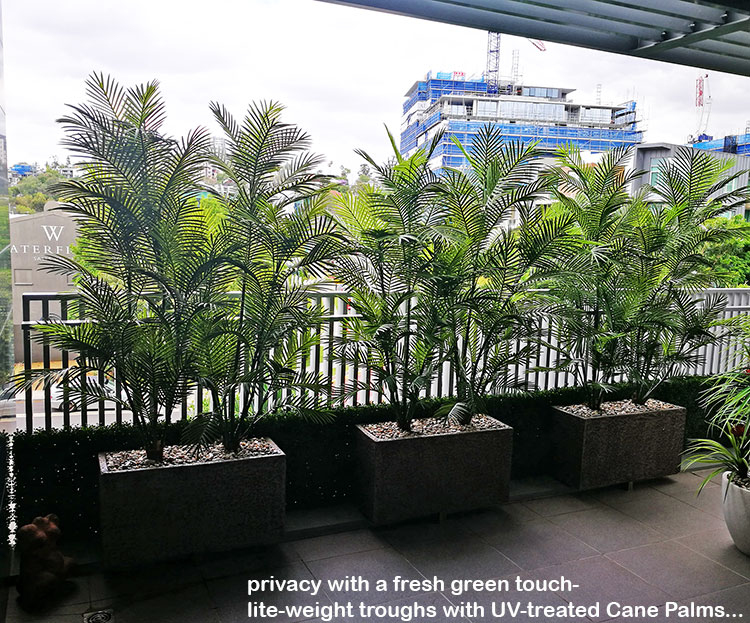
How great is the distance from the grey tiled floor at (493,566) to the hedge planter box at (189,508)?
0.35 feet

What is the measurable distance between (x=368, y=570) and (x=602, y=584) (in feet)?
3.33

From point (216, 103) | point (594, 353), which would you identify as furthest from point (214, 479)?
point (594, 353)

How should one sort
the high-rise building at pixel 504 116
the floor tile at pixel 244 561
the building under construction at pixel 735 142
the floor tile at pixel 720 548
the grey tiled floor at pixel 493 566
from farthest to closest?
the building under construction at pixel 735 142 < the high-rise building at pixel 504 116 < the floor tile at pixel 720 548 < the floor tile at pixel 244 561 < the grey tiled floor at pixel 493 566

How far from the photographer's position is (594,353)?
383cm

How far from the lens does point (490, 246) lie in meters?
3.41

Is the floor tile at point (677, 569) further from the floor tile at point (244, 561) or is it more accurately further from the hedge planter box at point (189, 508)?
the hedge planter box at point (189, 508)

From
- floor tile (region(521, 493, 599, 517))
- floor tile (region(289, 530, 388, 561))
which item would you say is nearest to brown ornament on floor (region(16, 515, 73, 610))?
floor tile (region(289, 530, 388, 561))

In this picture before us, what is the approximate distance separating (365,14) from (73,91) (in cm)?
156

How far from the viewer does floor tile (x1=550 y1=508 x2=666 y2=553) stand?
3.14 metres

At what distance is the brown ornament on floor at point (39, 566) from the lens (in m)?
2.47

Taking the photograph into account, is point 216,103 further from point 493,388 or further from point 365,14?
point 493,388

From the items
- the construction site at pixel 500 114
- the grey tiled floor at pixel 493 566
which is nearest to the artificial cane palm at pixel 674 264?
the construction site at pixel 500 114

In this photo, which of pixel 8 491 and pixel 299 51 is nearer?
pixel 8 491

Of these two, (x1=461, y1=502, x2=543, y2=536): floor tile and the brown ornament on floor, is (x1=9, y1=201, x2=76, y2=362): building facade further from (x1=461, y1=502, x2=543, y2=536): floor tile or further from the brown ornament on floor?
(x1=461, y1=502, x2=543, y2=536): floor tile
